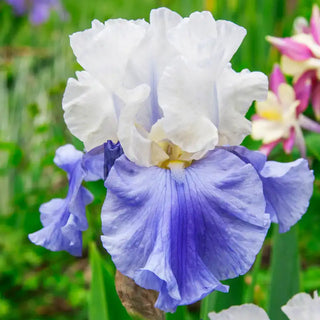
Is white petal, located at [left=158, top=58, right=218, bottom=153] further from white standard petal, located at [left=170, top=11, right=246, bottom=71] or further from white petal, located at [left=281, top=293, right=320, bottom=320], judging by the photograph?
white petal, located at [left=281, top=293, right=320, bottom=320]

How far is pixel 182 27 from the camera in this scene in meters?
0.44

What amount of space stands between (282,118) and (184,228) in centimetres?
43

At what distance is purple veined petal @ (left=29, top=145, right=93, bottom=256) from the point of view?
458mm

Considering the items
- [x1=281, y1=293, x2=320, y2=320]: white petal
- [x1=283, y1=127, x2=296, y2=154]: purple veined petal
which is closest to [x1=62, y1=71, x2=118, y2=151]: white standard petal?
[x1=281, y1=293, x2=320, y2=320]: white petal

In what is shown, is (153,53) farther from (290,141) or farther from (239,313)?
(290,141)

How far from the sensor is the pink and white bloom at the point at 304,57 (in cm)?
75

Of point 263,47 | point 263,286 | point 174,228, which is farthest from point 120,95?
point 263,47

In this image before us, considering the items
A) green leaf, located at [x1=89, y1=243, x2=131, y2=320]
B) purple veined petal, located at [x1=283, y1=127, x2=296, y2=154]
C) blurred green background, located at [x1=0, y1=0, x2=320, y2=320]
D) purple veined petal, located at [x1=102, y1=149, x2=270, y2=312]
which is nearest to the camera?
purple veined petal, located at [x1=102, y1=149, x2=270, y2=312]

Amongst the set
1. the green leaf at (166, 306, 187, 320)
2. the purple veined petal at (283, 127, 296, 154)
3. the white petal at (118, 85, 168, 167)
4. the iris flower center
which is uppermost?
the white petal at (118, 85, 168, 167)

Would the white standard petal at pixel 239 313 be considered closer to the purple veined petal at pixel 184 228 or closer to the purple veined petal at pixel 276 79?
the purple veined petal at pixel 184 228

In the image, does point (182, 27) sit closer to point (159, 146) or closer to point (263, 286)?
point (159, 146)

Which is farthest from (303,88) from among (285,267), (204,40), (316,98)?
(204,40)

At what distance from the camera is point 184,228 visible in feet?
1.31

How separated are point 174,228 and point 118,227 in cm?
4
